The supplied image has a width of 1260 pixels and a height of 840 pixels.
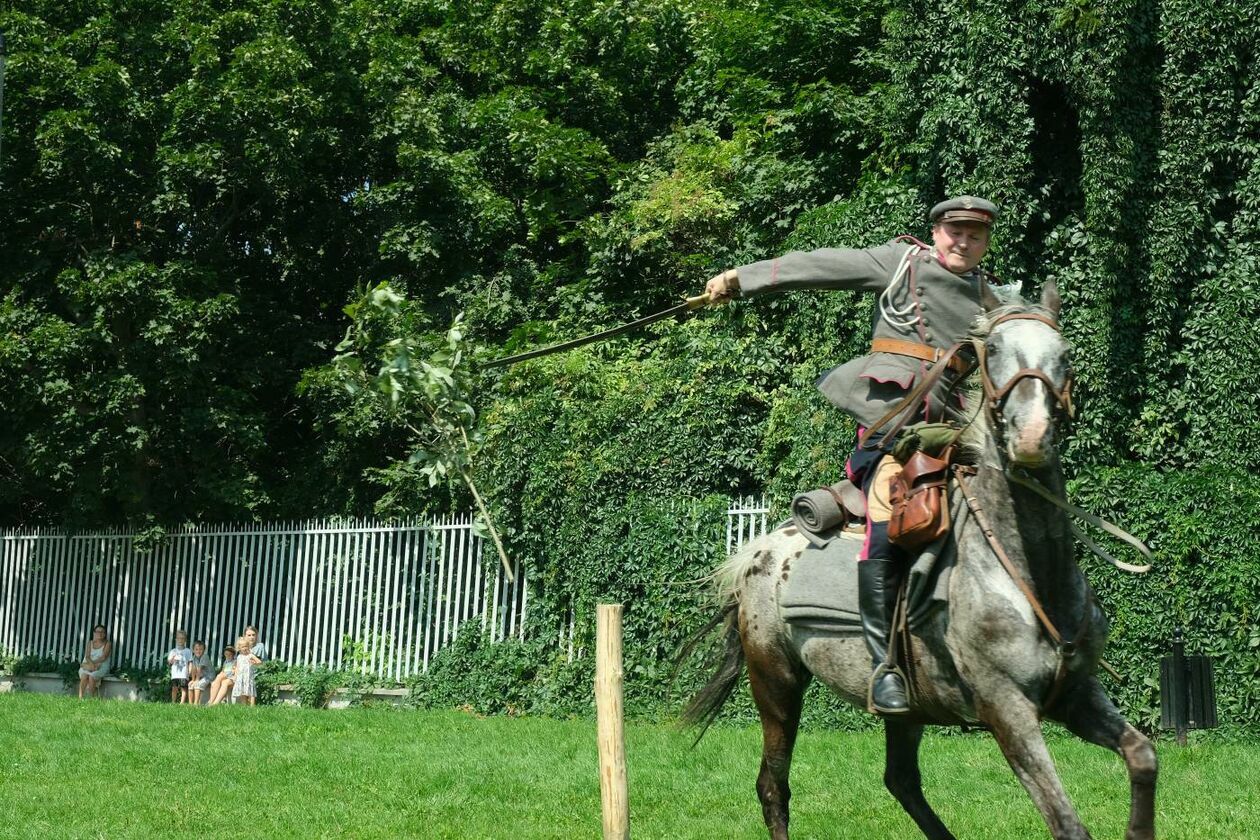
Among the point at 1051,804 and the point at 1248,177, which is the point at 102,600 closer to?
the point at 1248,177

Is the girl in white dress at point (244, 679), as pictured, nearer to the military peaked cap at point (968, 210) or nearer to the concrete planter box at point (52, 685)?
the concrete planter box at point (52, 685)

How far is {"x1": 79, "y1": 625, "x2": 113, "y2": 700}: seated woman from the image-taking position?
21.4 metres

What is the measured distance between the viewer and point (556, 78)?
2552 centimetres

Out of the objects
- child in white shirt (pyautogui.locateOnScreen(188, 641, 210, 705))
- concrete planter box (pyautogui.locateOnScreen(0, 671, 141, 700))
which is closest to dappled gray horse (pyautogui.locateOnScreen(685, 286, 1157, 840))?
child in white shirt (pyautogui.locateOnScreen(188, 641, 210, 705))

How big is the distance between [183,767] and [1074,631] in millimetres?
7879

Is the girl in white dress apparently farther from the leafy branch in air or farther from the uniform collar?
the uniform collar

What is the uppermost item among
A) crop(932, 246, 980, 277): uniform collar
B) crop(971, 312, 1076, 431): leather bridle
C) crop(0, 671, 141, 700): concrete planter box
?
crop(932, 246, 980, 277): uniform collar

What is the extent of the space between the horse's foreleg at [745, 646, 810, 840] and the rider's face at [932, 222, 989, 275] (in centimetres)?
236

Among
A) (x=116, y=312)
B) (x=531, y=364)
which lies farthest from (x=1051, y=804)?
(x=116, y=312)

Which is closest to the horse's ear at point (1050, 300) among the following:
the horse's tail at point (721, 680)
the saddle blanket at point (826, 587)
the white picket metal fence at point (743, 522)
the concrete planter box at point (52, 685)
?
the saddle blanket at point (826, 587)

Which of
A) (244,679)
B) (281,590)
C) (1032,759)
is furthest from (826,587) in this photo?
(281,590)

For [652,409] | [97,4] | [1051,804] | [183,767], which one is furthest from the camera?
[97,4]

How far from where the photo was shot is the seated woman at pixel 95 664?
21.4 meters

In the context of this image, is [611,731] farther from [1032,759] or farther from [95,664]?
[95,664]
